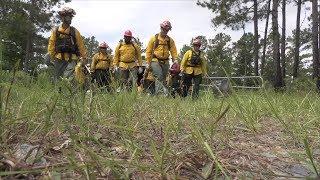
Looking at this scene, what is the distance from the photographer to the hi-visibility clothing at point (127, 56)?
10.6 meters

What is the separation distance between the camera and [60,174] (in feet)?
5.23

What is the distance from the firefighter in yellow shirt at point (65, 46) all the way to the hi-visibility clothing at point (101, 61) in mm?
4008

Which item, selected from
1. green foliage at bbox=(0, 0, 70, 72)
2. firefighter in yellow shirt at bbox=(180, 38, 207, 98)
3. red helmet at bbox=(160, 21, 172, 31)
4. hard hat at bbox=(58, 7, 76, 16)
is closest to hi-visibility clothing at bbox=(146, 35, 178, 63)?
red helmet at bbox=(160, 21, 172, 31)

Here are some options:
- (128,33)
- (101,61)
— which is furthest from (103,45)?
(128,33)

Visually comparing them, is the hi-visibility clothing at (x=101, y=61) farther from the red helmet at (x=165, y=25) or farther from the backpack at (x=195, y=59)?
the red helmet at (x=165, y=25)

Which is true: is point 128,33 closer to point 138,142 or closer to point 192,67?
point 192,67

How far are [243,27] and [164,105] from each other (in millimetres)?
25295

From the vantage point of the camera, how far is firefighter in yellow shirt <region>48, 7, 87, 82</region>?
8234 millimetres

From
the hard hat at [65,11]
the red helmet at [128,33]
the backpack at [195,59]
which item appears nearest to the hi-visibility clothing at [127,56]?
the red helmet at [128,33]

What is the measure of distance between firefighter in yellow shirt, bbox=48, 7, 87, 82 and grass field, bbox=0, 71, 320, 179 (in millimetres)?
4872

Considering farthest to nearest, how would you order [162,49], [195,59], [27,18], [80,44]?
[27,18], [195,59], [162,49], [80,44]

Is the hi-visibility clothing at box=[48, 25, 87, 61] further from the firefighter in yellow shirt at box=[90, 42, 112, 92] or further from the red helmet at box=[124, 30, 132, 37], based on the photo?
the firefighter in yellow shirt at box=[90, 42, 112, 92]

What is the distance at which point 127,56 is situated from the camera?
1061 centimetres

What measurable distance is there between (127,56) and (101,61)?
2.15 metres
